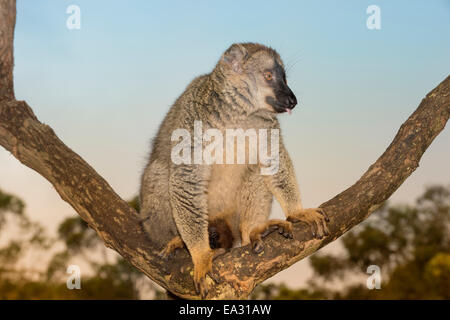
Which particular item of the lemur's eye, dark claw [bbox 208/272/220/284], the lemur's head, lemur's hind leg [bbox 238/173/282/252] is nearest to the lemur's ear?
the lemur's head

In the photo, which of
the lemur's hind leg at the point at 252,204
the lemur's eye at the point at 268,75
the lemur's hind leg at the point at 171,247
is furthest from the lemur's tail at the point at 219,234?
the lemur's eye at the point at 268,75

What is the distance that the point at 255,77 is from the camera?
235 inches

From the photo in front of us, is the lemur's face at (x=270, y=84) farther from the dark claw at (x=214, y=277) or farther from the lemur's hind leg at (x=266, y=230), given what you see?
the dark claw at (x=214, y=277)

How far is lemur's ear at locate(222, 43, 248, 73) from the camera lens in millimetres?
5965

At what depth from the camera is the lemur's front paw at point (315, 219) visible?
215 inches

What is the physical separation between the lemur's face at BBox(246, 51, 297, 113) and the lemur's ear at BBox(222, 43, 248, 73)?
98mm

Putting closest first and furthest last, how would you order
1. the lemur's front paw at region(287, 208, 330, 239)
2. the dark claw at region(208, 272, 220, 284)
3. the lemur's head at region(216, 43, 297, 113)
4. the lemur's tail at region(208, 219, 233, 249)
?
the dark claw at region(208, 272, 220, 284)
the lemur's front paw at region(287, 208, 330, 239)
the lemur's head at region(216, 43, 297, 113)
the lemur's tail at region(208, 219, 233, 249)

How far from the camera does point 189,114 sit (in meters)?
5.98

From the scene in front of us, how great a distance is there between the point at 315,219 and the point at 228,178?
1255 millimetres

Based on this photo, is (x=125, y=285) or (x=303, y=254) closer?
(x=303, y=254)

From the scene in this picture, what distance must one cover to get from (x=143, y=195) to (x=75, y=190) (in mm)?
927

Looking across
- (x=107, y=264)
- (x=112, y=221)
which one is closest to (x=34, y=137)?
(x=112, y=221)

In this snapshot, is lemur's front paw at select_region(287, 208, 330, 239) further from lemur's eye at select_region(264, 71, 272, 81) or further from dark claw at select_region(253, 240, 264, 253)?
lemur's eye at select_region(264, 71, 272, 81)
